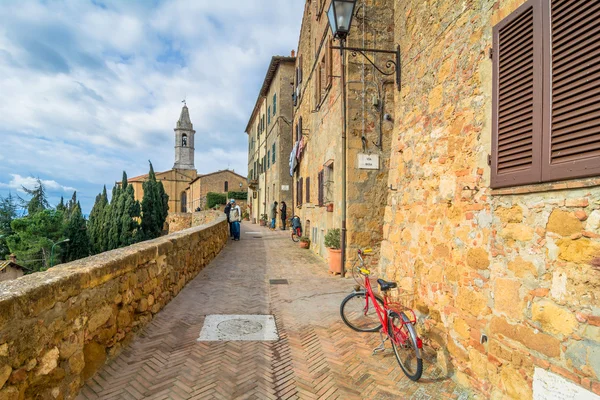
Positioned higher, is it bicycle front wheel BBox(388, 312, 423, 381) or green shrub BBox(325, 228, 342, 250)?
green shrub BBox(325, 228, 342, 250)

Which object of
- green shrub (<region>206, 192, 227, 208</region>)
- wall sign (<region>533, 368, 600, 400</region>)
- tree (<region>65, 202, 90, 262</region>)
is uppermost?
green shrub (<region>206, 192, 227, 208</region>)

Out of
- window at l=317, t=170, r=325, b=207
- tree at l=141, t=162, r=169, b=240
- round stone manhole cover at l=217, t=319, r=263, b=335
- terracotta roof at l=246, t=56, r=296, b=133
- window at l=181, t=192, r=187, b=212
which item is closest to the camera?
Answer: round stone manhole cover at l=217, t=319, r=263, b=335

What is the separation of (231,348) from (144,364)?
2.94 feet

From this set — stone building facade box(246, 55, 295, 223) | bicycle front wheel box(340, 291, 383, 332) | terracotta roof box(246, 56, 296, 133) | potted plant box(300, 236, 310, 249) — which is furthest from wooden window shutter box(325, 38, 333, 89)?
terracotta roof box(246, 56, 296, 133)

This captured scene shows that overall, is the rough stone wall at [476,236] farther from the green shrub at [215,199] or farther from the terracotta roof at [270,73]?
the green shrub at [215,199]

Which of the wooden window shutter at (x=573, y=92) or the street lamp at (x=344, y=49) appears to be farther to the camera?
the street lamp at (x=344, y=49)

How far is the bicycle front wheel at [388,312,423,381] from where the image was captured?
3.21 meters

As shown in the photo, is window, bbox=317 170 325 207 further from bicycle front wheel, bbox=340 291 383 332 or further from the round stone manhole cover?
the round stone manhole cover

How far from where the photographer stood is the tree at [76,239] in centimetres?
2762

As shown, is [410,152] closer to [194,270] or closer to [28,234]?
[194,270]

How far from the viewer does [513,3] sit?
2699 mm

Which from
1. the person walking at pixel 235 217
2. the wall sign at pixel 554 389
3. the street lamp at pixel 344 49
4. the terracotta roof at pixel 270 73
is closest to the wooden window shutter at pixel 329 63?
the street lamp at pixel 344 49

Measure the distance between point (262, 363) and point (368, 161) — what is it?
4.97 m

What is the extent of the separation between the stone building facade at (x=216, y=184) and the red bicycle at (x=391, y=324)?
43036 mm
